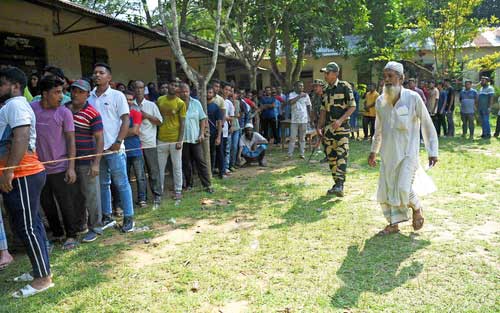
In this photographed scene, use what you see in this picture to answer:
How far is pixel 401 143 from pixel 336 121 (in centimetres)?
173

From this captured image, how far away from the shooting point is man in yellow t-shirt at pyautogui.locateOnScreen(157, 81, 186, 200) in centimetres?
614

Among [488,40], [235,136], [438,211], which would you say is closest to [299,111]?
[235,136]

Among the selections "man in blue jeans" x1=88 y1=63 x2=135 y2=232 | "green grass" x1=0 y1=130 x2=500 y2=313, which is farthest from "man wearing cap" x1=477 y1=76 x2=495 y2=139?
"man in blue jeans" x1=88 y1=63 x2=135 y2=232

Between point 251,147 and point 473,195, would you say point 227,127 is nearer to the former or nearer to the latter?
point 251,147

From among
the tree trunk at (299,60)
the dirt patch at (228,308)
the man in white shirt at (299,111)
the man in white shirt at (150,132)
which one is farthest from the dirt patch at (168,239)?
the tree trunk at (299,60)

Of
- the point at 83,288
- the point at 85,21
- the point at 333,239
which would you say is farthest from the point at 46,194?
the point at 85,21

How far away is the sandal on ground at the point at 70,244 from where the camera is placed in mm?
4438

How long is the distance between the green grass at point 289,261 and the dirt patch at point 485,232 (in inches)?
0.7

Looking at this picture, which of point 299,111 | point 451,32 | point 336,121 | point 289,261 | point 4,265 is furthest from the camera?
point 451,32

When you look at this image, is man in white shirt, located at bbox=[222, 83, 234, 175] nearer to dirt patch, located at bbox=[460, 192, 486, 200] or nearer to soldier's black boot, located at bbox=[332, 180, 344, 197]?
soldier's black boot, located at bbox=[332, 180, 344, 197]

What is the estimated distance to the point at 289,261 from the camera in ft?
12.8

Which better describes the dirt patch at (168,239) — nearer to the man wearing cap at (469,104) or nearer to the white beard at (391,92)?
the white beard at (391,92)

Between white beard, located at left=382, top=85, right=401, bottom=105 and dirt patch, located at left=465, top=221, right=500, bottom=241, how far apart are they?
1.60m

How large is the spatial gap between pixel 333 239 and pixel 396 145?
1.17 m
